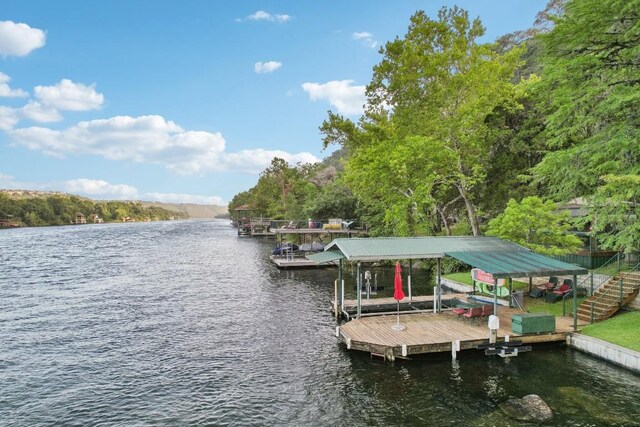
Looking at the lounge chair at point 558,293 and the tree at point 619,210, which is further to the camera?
the lounge chair at point 558,293

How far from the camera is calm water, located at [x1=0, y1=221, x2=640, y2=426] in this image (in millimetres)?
13297

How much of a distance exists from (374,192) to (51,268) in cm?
4054

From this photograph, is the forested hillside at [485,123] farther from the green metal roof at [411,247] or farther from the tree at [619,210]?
the green metal roof at [411,247]

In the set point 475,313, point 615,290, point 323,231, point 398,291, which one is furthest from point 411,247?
point 323,231

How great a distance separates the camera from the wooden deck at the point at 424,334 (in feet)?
57.7

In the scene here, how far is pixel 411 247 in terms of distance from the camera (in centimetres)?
2269

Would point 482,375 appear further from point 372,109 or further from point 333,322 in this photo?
point 372,109

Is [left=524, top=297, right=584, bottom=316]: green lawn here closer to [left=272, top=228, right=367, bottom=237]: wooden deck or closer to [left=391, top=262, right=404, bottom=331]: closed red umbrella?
[left=391, top=262, right=404, bottom=331]: closed red umbrella

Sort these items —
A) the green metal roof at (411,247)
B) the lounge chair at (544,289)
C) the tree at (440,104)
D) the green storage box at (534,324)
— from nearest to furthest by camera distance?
the green storage box at (534,324), the green metal roof at (411,247), the lounge chair at (544,289), the tree at (440,104)

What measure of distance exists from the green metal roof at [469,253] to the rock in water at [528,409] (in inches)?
250

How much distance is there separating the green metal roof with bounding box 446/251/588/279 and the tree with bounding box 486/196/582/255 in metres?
2.30

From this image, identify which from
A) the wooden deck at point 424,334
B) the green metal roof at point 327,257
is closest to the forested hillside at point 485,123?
the wooden deck at point 424,334

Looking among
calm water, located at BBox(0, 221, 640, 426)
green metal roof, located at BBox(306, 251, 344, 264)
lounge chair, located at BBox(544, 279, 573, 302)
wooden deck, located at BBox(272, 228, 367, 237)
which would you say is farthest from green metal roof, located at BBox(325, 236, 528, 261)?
wooden deck, located at BBox(272, 228, 367, 237)

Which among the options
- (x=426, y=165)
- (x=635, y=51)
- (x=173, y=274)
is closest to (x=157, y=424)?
(x=635, y=51)
